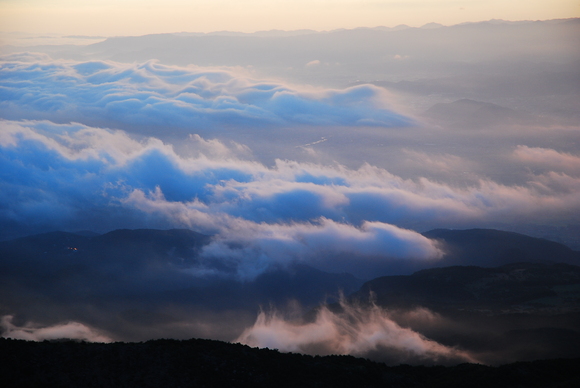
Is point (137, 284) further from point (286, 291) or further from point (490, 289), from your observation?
point (490, 289)

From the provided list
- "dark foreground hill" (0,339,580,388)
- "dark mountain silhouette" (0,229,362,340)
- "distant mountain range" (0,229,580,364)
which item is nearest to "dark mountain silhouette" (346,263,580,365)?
"distant mountain range" (0,229,580,364)

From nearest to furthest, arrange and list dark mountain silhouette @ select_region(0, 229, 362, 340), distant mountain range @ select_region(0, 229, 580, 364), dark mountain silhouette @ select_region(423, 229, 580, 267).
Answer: distant mountain range @ select_region(0, 229, 580, 364), dark mountain silhouette @ select_region(0, 229, 362, 340), dark mountain silhouette @ select_region(423, 229, 580, 267)

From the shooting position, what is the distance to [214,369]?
42.8m

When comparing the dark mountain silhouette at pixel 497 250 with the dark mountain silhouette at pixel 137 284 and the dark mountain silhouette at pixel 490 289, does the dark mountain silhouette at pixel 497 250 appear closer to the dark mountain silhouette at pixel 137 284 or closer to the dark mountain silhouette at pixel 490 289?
the dark mountain silhouette at pixel 137 284

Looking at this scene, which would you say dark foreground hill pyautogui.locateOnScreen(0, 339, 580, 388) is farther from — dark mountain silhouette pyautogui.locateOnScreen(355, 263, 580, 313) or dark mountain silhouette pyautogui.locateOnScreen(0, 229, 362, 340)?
dark mountain silhouette pyautogui.locateOnScreen(0, 229, 362, 340)

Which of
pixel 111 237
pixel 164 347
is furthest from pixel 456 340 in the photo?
pixel 111 237

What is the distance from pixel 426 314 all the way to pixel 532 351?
31.3 meters

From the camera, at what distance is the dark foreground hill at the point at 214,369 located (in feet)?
126

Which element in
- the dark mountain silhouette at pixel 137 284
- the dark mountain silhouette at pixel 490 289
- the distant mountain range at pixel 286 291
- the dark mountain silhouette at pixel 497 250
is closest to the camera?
the distant mountain range at pixel 286 291

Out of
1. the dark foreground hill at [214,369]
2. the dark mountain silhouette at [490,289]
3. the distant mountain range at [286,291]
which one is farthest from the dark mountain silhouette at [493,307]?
the dark foreground hill at [214,369]

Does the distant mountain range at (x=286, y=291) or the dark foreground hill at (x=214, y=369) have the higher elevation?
the distant mountain range at (x=286, y=291)

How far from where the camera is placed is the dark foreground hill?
38.5m

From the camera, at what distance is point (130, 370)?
40188mm

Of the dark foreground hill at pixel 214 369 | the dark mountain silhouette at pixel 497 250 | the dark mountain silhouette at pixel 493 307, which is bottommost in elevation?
the dark foreground hill at pixel 214 369
